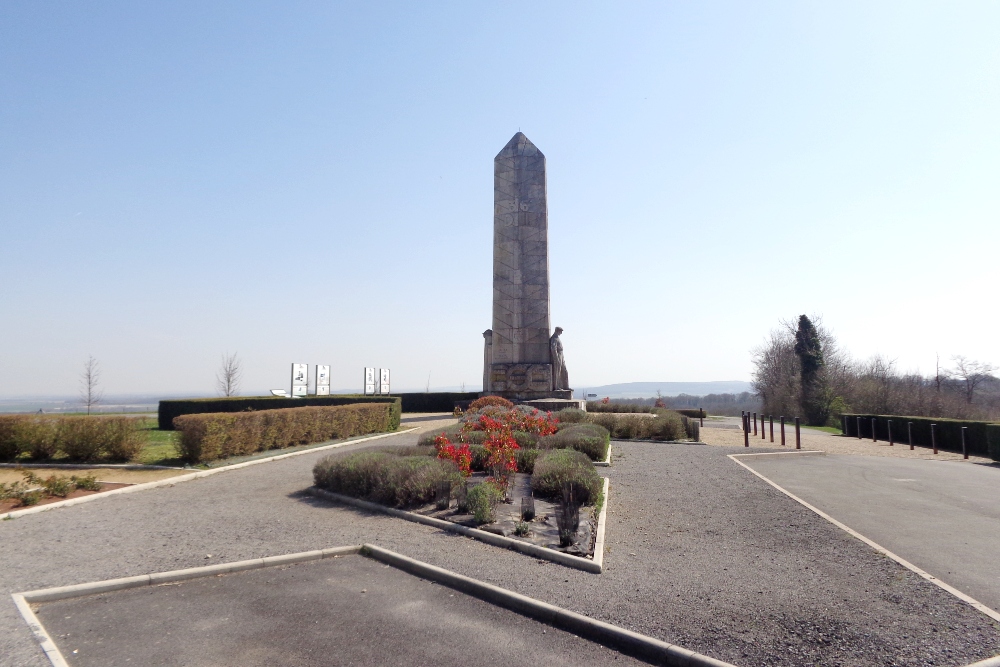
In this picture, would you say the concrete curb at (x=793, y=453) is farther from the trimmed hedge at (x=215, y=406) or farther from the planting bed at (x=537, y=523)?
the trimmed hedge at (x=215, y=406)

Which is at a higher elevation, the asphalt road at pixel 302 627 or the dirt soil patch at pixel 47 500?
the dirt soil patch at pixel 47 500

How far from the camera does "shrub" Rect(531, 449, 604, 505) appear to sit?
8492 mm

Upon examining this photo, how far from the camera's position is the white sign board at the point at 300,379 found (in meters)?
31.9

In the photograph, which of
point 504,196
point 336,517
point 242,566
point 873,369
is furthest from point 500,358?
point 873,369

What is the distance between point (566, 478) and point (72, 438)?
11.2 m

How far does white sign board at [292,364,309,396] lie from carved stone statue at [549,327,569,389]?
43.2 feet

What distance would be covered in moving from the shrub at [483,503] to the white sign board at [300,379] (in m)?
25.8

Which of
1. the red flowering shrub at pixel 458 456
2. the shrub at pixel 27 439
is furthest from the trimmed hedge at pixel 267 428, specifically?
the red flowering shrub at pixel 458 456

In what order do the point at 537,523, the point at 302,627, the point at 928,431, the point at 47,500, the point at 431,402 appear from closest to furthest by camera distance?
the point at 302,627 < the point at 537,523 < the point at 47,500 < the point at 928,431 < the point at 431,402

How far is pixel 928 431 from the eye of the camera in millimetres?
22656

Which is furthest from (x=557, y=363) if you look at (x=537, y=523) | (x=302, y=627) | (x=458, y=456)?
(x=302, y=627)

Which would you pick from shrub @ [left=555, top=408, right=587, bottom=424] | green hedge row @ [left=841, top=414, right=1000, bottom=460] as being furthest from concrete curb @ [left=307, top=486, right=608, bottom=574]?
green hedge row @ [left=841, top=414, right=1000, bottom=460]

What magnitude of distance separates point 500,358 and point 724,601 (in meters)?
25.8

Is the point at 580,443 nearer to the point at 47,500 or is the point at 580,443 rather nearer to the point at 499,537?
the point at 499,537
